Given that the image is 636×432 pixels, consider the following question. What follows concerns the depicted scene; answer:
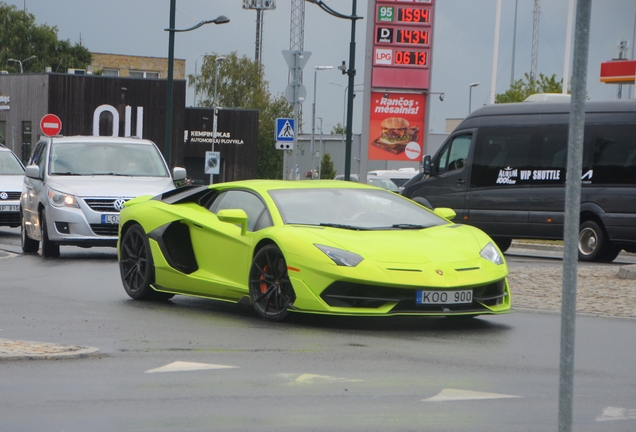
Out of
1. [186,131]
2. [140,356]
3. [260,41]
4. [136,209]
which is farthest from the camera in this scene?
[260,41]

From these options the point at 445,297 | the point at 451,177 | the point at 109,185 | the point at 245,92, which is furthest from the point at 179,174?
the point at 245,92

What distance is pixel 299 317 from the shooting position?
30.2 feet

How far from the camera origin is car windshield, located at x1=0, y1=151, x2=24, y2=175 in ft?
74.3

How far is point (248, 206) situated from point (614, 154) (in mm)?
10346

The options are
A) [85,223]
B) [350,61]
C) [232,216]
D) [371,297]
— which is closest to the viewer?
[371,297]

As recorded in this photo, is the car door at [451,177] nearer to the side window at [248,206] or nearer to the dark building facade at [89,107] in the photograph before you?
the side window at [248,206]

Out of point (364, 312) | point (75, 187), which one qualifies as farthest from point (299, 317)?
point (75, 187)

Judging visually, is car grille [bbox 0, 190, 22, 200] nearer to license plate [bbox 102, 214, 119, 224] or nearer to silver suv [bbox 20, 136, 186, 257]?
silver suv [bbox 20, 136, 186, 257]

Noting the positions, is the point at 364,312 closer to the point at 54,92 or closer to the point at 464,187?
the point at 464,187

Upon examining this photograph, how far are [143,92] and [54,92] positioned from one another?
4842 mm

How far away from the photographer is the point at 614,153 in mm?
18453

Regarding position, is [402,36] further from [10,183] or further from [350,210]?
[350,210]

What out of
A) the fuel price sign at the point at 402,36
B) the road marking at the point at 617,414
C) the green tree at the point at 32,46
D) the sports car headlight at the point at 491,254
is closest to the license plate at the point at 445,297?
the sports car headlight at the point at 491,254

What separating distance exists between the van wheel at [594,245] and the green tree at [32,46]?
3641 inches
